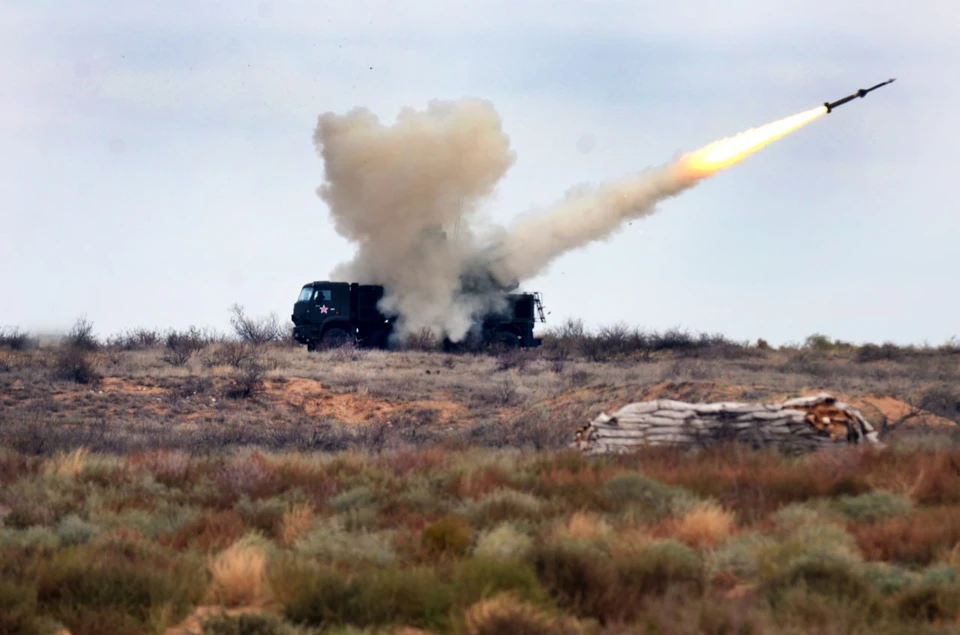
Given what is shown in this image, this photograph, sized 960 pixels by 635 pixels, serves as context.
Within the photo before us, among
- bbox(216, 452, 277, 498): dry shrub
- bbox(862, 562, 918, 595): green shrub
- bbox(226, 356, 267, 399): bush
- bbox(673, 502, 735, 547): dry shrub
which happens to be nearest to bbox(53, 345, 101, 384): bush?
bbox(226, 356, 267, 399): bush

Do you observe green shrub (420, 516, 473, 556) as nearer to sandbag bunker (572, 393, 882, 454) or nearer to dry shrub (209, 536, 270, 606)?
dry shrub (209, 536, 270, 606)

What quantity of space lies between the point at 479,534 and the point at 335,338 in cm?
3449

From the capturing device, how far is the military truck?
46.6m

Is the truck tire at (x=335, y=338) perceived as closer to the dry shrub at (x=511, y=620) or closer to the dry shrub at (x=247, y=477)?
the dry shrub at (x=247, y=477)

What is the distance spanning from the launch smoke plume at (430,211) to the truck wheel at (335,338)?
1.94 metres

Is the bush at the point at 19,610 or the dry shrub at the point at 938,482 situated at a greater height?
the dry shrub at the point at 938,482

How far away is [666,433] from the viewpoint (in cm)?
1831

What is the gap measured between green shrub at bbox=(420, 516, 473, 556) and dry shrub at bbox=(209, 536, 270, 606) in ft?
5.43

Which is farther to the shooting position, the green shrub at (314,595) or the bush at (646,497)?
the bush at (646,497)

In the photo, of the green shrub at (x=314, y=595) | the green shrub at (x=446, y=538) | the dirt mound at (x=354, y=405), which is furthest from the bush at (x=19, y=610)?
the dirt mound at (x=354, y=405)

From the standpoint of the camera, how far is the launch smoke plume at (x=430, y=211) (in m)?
47.4

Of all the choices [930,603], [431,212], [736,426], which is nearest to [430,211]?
[431,212]

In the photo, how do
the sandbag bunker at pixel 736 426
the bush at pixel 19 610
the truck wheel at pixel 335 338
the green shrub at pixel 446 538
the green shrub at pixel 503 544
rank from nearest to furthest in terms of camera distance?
1. the bush at pixel 19 610
2. the green shrub at pixel 503 544
3. the green shrub at pixel 446 538
4. the sandbag bunker at pixel 736 426
5. the truck wheel at pixel 335 338

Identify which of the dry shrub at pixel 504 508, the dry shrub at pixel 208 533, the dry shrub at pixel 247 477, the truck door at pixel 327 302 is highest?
the truck door at pixel 327 302
